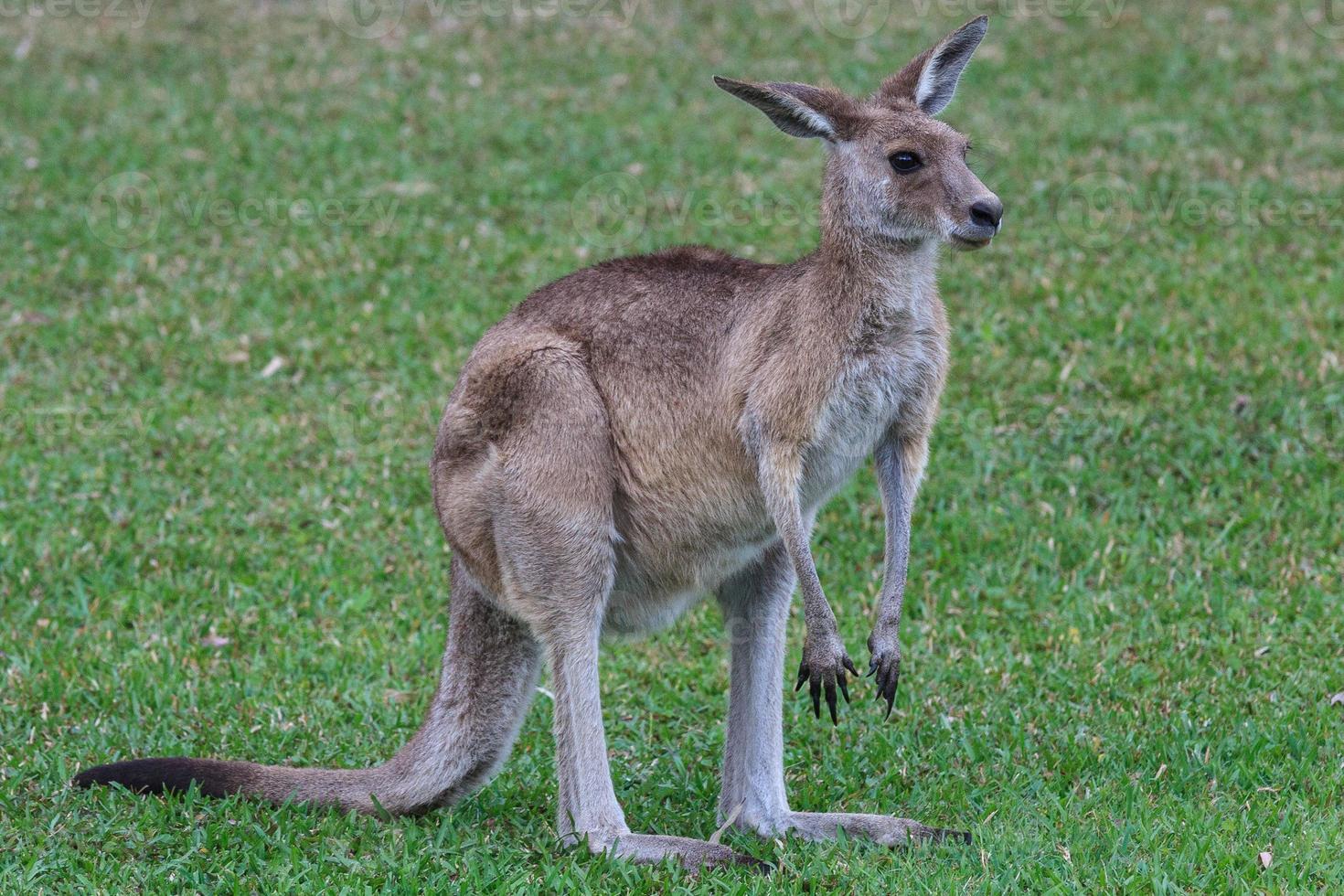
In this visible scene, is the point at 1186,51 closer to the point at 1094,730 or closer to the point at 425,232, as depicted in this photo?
the point at 425,232

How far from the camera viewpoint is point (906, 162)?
375cm

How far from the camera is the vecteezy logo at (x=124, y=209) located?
8531 mm

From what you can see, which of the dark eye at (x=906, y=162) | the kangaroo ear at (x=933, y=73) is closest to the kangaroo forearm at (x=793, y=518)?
the dark eye at (x=906, y=162)

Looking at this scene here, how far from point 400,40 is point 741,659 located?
7974mm

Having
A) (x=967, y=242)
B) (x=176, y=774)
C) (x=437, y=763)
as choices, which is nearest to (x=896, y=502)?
(x=967, y=242)

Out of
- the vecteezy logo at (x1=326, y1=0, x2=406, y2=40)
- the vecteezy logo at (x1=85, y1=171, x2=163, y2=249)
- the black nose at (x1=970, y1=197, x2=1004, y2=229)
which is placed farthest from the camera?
the vecteezy logo at (x1=326, y1=0, x2=406, y2=40)

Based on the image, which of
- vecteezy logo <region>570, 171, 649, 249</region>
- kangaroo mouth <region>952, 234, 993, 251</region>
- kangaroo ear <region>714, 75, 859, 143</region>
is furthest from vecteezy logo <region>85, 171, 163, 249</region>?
kangaroo mouth <region>952, 234, 993, 251</region>
